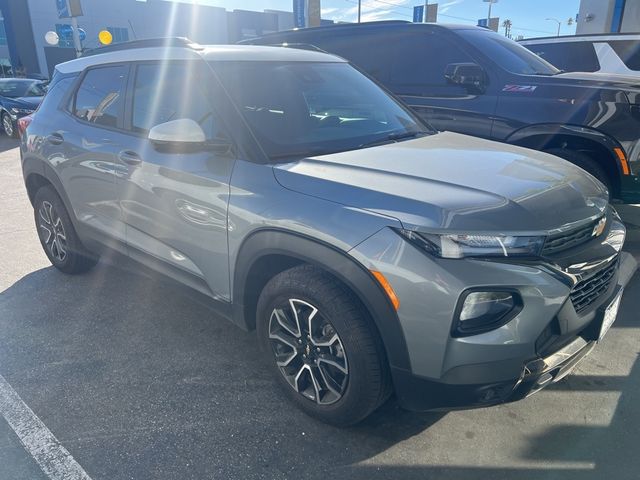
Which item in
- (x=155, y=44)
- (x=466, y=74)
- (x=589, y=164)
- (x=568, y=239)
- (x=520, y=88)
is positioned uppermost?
(x=155, y=44)

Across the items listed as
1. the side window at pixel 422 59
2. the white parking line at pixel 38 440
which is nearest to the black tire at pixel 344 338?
the white parking line at pixel 38 440

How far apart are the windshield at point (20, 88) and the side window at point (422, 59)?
1248 cm

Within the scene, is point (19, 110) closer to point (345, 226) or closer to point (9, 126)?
point (9, 126)

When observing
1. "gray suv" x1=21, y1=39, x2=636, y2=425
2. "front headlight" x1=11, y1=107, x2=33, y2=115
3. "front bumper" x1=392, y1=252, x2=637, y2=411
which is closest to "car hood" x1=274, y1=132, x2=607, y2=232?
"gray suv" x1=21, y1=39, x2=636, y2=425

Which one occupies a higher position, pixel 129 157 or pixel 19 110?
pixel 129 157

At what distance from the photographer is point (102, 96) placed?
3.69m

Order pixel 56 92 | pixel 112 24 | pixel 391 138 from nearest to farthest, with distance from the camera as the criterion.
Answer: pixel 391 138, pixel 56 92, pixel 112 24

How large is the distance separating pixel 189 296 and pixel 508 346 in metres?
1.90

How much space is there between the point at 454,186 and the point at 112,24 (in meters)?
43.1

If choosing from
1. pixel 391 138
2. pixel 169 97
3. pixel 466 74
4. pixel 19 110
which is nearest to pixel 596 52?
pixel 466 74

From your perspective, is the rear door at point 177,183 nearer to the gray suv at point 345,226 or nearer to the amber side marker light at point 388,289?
the gray suv at point 345,226

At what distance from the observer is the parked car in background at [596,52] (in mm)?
7098

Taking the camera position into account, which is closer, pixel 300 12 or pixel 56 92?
pixel 56 92

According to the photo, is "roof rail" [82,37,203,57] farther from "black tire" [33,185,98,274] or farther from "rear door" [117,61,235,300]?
"black tire" [33,185,98,274]
